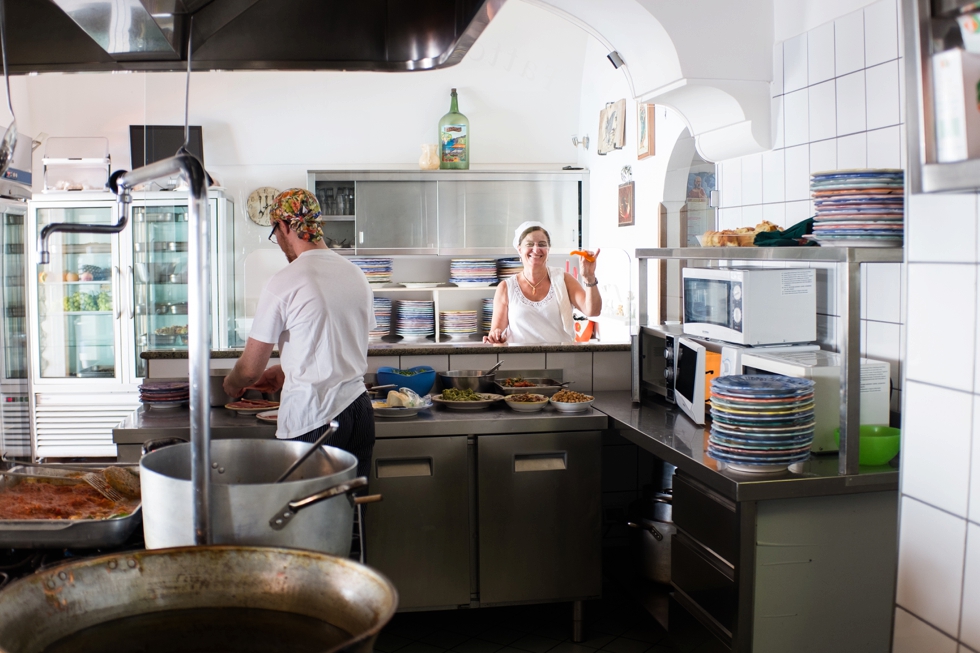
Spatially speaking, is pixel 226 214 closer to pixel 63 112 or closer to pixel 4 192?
pixel 63 112

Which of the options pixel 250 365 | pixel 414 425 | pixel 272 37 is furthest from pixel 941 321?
pixel 250 365

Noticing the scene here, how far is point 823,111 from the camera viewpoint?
10.1 ft

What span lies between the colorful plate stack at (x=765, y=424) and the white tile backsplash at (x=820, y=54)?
3.98ft

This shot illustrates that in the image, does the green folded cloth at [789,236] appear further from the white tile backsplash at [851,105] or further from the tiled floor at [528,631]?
the tiled floor at [528,631]

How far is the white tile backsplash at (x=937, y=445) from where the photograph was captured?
1.73 meters

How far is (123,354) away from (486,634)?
13.7 ft

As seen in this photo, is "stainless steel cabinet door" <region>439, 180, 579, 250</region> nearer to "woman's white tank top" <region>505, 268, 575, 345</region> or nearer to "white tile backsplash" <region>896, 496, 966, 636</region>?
"woman's white tank top" <region>505, 268, 575, 345</region>

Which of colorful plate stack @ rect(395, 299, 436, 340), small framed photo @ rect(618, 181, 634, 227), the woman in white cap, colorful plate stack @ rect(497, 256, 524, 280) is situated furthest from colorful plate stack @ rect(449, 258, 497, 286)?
the woman in white cap

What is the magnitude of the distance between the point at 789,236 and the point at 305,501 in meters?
1.94

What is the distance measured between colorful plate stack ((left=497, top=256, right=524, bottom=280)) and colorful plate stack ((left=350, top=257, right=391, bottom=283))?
80 cm

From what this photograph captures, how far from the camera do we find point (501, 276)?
6391mm

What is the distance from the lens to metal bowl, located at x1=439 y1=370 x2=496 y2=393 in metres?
3.57

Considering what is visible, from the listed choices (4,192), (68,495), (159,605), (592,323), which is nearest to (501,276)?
(592,323)

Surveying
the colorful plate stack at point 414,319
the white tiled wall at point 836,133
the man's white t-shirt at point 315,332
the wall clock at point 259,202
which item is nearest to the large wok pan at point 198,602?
the man's white t-shirt at point 315,332
